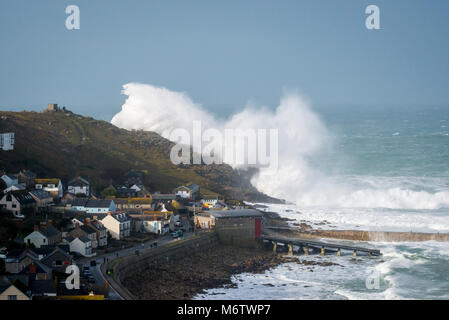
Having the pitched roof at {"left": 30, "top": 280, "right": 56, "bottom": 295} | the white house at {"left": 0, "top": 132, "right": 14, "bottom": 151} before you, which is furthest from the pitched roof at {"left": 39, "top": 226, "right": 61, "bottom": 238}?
the white house at {"left": 0, "top": 132, "right": 14, "bottom": 151}

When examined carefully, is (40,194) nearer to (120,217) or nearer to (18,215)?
(18,215)

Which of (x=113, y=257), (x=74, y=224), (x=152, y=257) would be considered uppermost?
(x=74, y=224)

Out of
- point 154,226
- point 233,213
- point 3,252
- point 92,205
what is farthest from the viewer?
point 233,213

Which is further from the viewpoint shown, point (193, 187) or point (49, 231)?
point (193, 187)

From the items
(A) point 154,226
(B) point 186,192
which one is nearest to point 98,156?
(B) point 186,192

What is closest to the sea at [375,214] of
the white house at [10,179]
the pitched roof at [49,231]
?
the pitched roof at [49,231]
